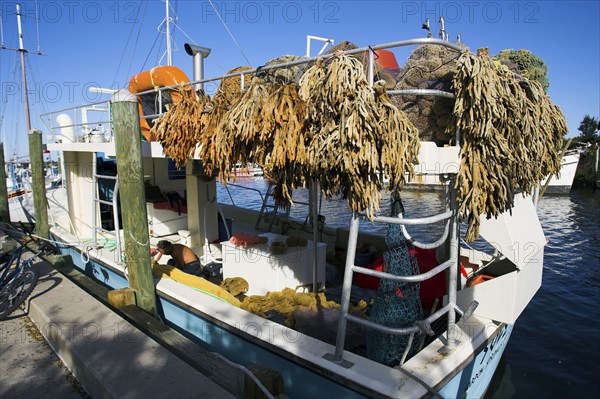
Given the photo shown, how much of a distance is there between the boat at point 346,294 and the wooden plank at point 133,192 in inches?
2.9

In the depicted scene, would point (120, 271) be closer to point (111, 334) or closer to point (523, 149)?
point (111, 334)

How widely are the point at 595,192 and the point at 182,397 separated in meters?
37.2

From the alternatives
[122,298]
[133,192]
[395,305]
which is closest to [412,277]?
[395,305]

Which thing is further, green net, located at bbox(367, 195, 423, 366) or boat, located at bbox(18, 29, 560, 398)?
green net, located at bbox(367, 195, 423, 366)

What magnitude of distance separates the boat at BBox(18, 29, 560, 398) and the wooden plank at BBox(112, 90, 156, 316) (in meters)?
0.07

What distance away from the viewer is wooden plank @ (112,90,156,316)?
4703 millimetres

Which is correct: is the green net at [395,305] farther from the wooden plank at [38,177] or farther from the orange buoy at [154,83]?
the wooden plank at [38,177]

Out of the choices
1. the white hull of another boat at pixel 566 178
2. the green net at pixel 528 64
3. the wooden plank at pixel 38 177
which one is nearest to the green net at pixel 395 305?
the green net at pixel 528 64

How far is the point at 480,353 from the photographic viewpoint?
362 centimetres

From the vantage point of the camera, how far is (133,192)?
4.76 metres

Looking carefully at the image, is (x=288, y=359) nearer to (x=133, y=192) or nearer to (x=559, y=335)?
(x=133, y=192)

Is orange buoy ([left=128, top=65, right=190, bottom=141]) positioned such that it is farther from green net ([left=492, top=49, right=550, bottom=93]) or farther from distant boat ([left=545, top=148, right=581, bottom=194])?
distant boat ([left=545, top=148, right=581, bottom=194])

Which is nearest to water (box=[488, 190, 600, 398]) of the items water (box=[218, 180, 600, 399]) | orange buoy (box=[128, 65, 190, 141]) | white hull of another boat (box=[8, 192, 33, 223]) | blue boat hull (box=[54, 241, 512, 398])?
water (box=[218, 180, 600, 399])

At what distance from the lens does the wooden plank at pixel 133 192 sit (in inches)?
185
